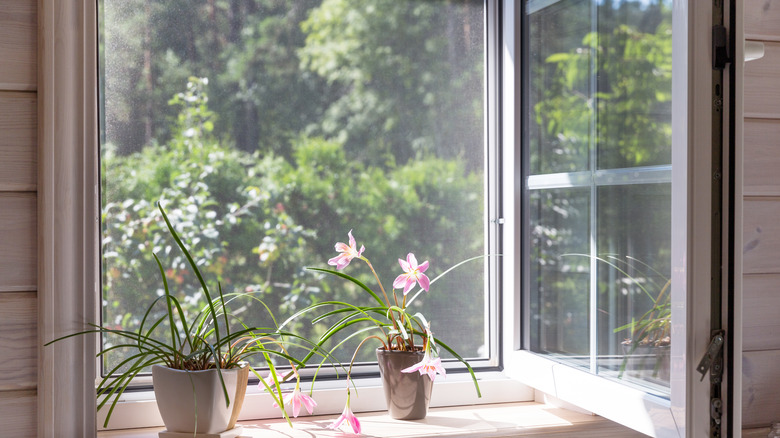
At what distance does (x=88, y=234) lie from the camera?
1.14 metres

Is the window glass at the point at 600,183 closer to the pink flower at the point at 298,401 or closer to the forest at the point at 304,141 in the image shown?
the forest at the point at 304,141

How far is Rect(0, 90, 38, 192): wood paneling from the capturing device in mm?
1087

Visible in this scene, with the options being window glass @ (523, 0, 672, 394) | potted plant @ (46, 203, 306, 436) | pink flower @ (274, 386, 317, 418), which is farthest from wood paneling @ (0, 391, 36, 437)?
window glass @ (523, 0, 672, 394)

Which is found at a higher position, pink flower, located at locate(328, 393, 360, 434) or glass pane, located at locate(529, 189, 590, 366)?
glass pane, located at locate(529, 189, 590, 366)

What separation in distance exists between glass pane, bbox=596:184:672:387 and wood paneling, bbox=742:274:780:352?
40 cm

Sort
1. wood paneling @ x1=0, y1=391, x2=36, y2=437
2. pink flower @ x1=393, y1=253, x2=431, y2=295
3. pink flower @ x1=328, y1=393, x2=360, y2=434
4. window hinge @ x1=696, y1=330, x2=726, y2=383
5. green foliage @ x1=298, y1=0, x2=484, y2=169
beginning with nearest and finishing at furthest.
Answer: window hinge @ x1=696, y1=330, x2=726, y2=383 → wood paneling @ x1=0, y1=391, x2=36, y2=437 → pink flower @ x1=328, y1=393, x2=360, y2=434 → pink flower @ x1=393, y1=253, x2=431, y2=295 → green foliage @ x1=298, y1=0, x2=484, y2=169

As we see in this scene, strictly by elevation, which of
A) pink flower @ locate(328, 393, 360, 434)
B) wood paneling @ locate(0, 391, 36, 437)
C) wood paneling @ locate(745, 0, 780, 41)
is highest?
wood paneling @ locate(745, 0, 780, 41)

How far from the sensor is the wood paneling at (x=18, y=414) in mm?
1075

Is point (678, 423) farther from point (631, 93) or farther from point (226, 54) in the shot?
point (226, 54)

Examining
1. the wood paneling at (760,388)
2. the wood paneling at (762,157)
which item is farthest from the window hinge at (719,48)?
the wood paneling at (760,388)

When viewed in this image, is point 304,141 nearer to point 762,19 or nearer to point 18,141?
point 18,141

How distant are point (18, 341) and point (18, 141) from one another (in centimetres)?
32

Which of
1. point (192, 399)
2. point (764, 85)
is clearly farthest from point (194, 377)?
point (764, 85)

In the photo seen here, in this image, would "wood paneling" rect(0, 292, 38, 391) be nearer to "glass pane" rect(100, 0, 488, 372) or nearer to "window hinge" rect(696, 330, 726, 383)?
"glass pane" rect(100, 0, 488, 372)
